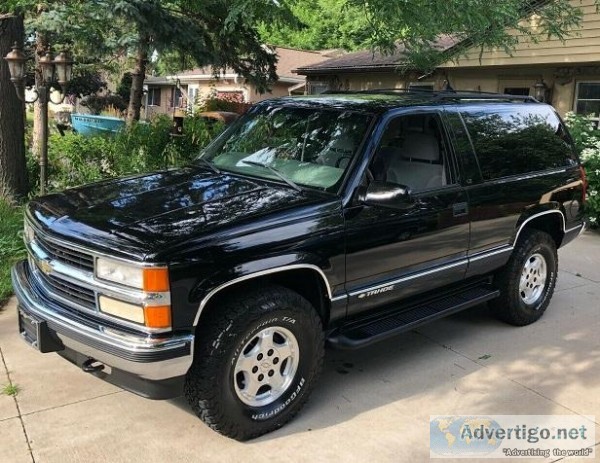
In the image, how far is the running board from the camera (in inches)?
153

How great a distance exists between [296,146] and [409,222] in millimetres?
933

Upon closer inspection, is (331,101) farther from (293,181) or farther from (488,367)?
(488,367)

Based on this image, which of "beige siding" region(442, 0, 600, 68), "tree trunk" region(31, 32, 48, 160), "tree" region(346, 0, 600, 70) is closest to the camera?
"tree" region(346, 0, 600, 70)

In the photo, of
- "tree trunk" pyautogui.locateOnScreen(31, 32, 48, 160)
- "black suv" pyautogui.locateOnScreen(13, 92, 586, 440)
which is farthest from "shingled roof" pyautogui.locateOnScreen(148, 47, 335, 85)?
"black suv" pyautogui.locateOnScreen(13, 92, 586, 440)

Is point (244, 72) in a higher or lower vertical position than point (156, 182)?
higher

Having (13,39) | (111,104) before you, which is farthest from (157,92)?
(13,39)

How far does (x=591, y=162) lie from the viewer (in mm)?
9625

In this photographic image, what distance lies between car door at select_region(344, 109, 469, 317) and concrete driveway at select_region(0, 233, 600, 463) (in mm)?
652

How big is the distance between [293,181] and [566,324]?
10.4ft

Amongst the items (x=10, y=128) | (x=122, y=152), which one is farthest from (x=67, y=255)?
(x=10, y=128)

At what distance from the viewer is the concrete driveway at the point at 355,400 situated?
11.3 ft

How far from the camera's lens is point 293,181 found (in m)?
4.01

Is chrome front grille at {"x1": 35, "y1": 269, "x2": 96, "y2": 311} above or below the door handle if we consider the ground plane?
below

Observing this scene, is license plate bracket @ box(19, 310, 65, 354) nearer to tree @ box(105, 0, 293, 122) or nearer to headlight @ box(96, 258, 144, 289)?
headlight @ box(96, 258, 144, 289)
